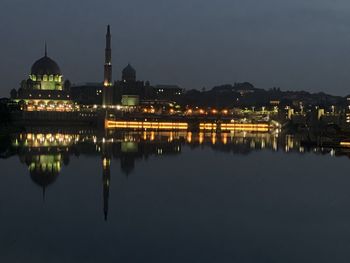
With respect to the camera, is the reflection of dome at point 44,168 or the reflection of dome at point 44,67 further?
the reflection of dome at point 44,67

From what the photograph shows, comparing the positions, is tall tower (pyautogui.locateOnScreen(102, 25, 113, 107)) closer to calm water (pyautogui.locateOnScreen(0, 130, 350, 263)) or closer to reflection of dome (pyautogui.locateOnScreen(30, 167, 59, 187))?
calm water (pyautogui.locateOnScreen(0, 130, 350, 263))

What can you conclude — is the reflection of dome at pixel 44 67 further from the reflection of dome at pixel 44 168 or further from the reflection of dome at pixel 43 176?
the reflection of dome at pixel 43 176

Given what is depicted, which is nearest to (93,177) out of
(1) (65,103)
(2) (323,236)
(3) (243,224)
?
(3) (243,224)

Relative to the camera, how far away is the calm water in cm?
801

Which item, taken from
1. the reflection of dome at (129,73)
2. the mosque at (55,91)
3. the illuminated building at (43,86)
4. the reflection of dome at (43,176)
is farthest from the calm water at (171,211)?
the reflection of dome at (129,73)

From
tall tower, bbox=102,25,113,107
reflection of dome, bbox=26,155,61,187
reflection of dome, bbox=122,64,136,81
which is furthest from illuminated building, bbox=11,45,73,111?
reflection of dome, bbox=26,155,61,187

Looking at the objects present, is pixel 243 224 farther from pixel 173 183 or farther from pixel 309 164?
pixel 309 164

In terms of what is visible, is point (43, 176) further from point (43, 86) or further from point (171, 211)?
point (43, 86)

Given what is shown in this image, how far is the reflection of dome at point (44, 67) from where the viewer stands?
220 ft

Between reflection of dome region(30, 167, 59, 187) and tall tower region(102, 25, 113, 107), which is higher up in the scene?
tall tower region(102, 25, 113, 107)

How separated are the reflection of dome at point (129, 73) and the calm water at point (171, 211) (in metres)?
60.6

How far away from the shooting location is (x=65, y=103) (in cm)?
6706

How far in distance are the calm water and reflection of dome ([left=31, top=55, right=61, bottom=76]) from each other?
49.2m

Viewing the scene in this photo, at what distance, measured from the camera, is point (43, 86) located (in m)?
67.5
